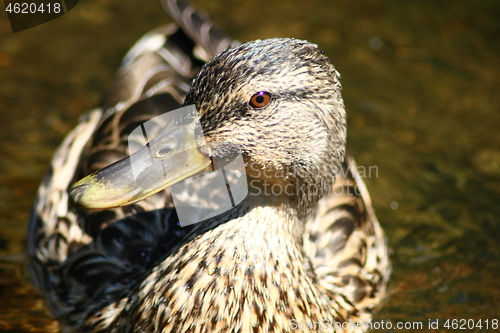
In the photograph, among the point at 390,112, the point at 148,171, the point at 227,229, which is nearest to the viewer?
the point at 148,171

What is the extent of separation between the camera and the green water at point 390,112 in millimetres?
4410

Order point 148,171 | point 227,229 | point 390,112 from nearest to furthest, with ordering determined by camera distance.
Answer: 1. point 148,171
2. point 227,229
3. point 390,112

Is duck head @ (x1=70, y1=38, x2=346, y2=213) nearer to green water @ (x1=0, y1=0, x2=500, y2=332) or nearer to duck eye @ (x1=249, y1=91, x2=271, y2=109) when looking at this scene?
duck eye @ (x1=249, y1=91, x2=271, y2=109)

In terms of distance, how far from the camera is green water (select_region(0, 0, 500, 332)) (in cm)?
441

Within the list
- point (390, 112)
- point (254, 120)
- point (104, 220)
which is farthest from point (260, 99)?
point (390, 112)

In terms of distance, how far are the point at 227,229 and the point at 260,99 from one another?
27.7 inches

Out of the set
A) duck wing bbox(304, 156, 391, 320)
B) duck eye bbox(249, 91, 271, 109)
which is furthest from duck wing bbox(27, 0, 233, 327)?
Answer: duck eye bbox(249, 91, 271, 109)

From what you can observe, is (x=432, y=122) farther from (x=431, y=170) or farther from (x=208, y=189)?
(x=208, y=189)

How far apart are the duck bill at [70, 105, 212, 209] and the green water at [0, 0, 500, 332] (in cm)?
133

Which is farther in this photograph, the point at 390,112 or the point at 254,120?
the point at 390,112

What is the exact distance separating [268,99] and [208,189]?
109 cm

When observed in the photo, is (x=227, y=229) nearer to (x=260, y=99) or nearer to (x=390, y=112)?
(x=260, y=99)

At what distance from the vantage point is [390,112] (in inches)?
239

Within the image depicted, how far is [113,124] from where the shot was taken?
4.32 m
